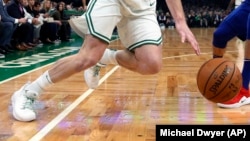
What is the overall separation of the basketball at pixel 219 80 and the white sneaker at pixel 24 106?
1088 millimetres

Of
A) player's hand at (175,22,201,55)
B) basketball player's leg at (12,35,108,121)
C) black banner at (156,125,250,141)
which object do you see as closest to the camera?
black banner at (156,125,250,141)

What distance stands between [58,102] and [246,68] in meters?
1.46

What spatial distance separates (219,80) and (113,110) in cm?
79

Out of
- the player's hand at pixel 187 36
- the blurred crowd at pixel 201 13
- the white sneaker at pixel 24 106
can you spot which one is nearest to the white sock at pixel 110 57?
the white sneaker at pixel 24 106

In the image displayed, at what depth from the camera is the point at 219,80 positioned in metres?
2.65

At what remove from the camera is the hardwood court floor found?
8.03ft

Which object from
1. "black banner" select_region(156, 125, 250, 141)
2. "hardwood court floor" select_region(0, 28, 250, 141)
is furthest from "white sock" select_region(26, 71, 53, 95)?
"black banner" select_region(156, 125, 250, 141)

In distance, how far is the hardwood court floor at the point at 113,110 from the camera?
2.45m

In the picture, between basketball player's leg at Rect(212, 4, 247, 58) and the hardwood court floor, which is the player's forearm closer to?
the hardwood court floor

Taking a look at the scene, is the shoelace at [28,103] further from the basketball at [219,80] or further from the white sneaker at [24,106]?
the basketball at [219,80]

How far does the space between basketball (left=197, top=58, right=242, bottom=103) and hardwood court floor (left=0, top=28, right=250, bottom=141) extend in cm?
18

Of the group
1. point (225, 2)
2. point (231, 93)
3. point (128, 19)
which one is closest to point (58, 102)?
point (128, 19)

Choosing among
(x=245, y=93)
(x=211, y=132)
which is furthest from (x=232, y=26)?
(x=211, y=132)

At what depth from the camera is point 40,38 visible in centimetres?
977
